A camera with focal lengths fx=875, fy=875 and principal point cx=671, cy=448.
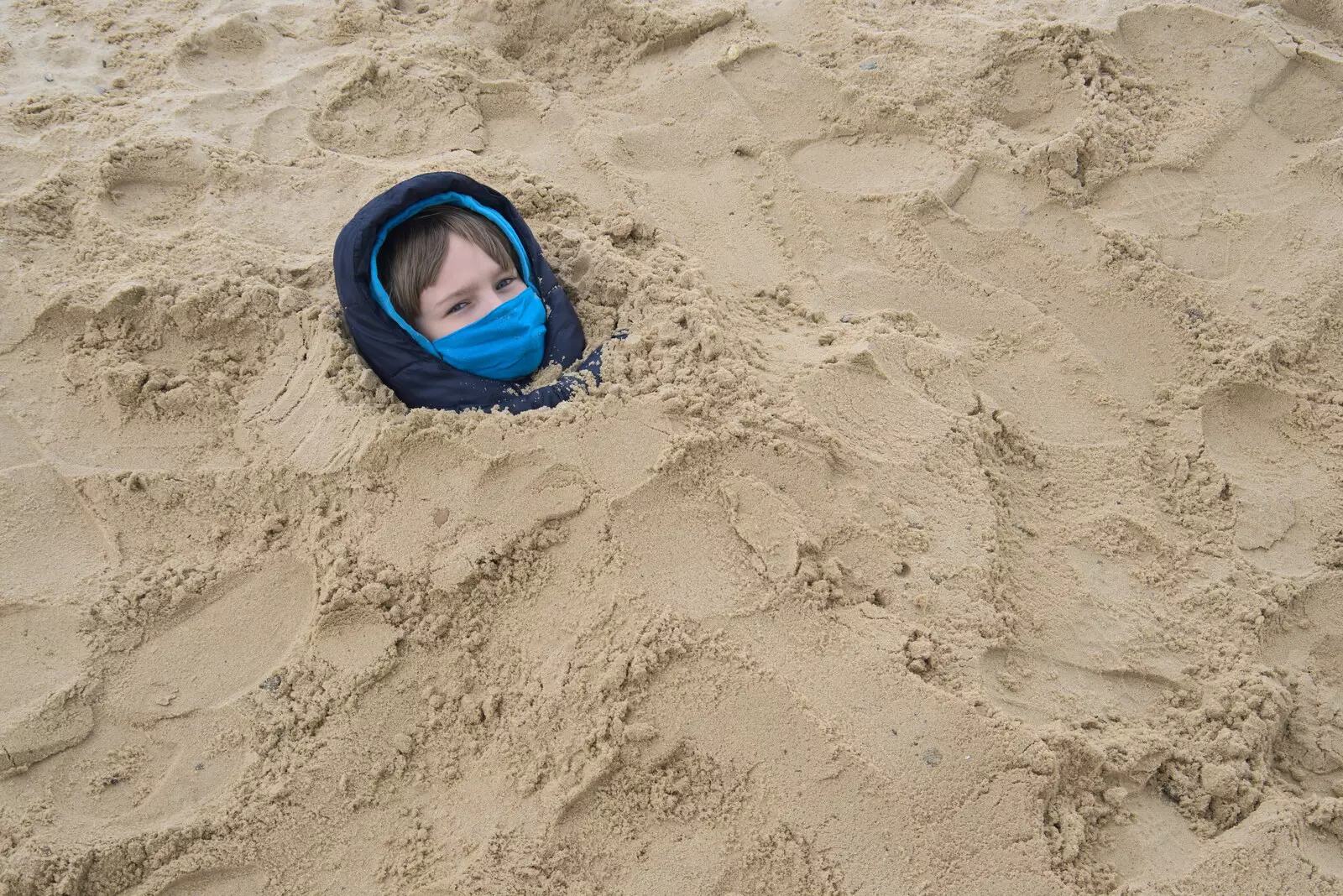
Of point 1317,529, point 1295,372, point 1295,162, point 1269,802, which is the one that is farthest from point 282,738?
point 1295,162

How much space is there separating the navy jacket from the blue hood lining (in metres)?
0.02

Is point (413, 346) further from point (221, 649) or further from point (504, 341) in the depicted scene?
point (221, 649)

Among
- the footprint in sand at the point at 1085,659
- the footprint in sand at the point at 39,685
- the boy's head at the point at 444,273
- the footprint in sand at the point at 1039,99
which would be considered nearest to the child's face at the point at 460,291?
the boy's head at the point at 444,273

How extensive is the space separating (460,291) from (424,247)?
16cm

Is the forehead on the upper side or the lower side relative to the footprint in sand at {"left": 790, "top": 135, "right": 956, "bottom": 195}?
lower

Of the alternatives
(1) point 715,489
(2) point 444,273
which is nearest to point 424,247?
(2) point 444,273

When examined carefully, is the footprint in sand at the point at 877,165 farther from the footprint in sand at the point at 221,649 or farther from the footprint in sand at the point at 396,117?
the footprint in sand at the point at 221,649

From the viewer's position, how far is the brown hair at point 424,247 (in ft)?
7.88

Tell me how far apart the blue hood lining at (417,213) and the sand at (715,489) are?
154 millimetres

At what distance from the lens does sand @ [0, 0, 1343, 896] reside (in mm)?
1751

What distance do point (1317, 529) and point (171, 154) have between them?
3.43m

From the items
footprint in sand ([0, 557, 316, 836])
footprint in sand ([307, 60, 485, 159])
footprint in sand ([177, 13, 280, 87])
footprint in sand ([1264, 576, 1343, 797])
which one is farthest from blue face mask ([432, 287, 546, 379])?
footprint in sand ([1264, 576, 1343, 797])

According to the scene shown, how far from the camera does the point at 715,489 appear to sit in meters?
2.06

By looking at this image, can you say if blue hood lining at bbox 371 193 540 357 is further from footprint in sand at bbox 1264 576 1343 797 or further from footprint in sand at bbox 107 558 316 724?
footprint in sand at bbox 1264 576 1343 797
